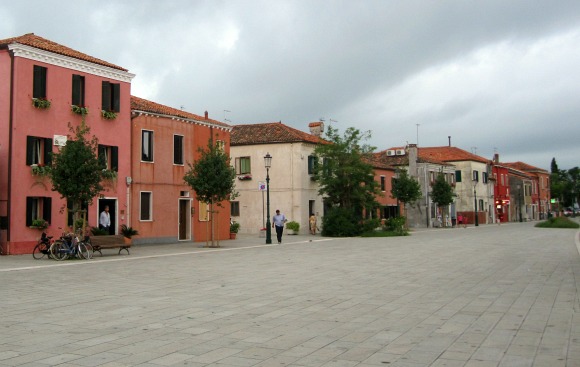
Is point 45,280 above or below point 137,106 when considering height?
below

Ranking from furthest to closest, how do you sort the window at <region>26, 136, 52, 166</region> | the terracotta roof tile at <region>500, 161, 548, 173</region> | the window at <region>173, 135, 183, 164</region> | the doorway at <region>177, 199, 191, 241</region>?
A: the terracotta roof tile at <region>500, 161, 548, 173</region> → the doorway at <region>177, 199, 191, 241</region> → the window at <region>173, 135, 183, 164</region> → the window at <region>26, 136, 52, 166</region>

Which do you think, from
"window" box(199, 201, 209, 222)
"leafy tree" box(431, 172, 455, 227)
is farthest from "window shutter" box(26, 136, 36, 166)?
"leafy tree" box(431, 172, 455, 227)

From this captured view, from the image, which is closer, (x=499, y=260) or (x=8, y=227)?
(x=499, y=260)

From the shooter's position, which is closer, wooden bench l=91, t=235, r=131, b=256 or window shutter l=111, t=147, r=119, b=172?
wooden bench l=91, t=235, r=131, b=256

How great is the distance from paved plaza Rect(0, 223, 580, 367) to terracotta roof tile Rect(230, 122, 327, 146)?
25041 mm

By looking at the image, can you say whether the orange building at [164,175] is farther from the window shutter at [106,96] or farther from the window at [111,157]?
the window shutter at [106,96]

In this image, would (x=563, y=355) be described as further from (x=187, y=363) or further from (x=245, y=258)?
(x=245, y=258)

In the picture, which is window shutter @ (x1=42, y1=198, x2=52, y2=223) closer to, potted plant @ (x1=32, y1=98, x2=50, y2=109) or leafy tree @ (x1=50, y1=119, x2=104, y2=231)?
potted plant @ (x1=32, y1=98, x2=50, y2=109)

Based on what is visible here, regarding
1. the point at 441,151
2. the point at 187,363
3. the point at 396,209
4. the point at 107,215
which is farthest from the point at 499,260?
the point at 441,151

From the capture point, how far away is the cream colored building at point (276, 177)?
40.1 m

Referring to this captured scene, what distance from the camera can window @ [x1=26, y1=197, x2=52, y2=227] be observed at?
22797mm

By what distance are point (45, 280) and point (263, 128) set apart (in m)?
30.5

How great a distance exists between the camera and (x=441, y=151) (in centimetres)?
7438

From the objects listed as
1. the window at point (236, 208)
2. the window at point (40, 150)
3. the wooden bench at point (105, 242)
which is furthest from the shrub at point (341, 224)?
the window at point (40, 150)
